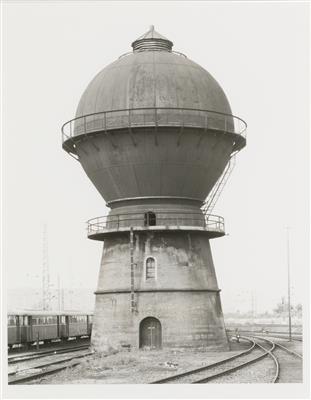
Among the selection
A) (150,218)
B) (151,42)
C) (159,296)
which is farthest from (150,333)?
(151,42)

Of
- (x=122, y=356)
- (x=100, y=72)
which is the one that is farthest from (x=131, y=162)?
(x=122, y=356)

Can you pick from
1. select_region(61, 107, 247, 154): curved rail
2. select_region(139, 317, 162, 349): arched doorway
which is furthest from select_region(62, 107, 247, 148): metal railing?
select_region(139, 317, 162, 349): arched doorway

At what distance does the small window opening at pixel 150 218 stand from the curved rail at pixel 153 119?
12.1ft

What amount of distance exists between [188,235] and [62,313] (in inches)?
461

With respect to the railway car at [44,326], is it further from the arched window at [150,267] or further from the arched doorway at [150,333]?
the arched window at [150,267]

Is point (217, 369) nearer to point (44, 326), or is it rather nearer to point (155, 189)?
point (155, 189)

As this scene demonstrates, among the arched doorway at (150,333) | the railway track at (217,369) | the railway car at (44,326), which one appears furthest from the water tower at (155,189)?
the railway car at (44,326)

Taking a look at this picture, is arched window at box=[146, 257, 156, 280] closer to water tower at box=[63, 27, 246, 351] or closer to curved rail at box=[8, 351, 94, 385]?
water tower at box=[63, 27, 246, 351]

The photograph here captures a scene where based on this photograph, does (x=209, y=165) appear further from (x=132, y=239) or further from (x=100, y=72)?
(x=100, y=72)

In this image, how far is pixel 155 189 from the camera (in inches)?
1109

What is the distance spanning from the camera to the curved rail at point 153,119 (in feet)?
89.1

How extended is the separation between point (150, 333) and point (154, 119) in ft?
28.2

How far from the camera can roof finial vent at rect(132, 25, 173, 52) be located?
98.8 feet

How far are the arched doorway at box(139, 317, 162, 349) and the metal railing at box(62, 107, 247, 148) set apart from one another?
787 cm
